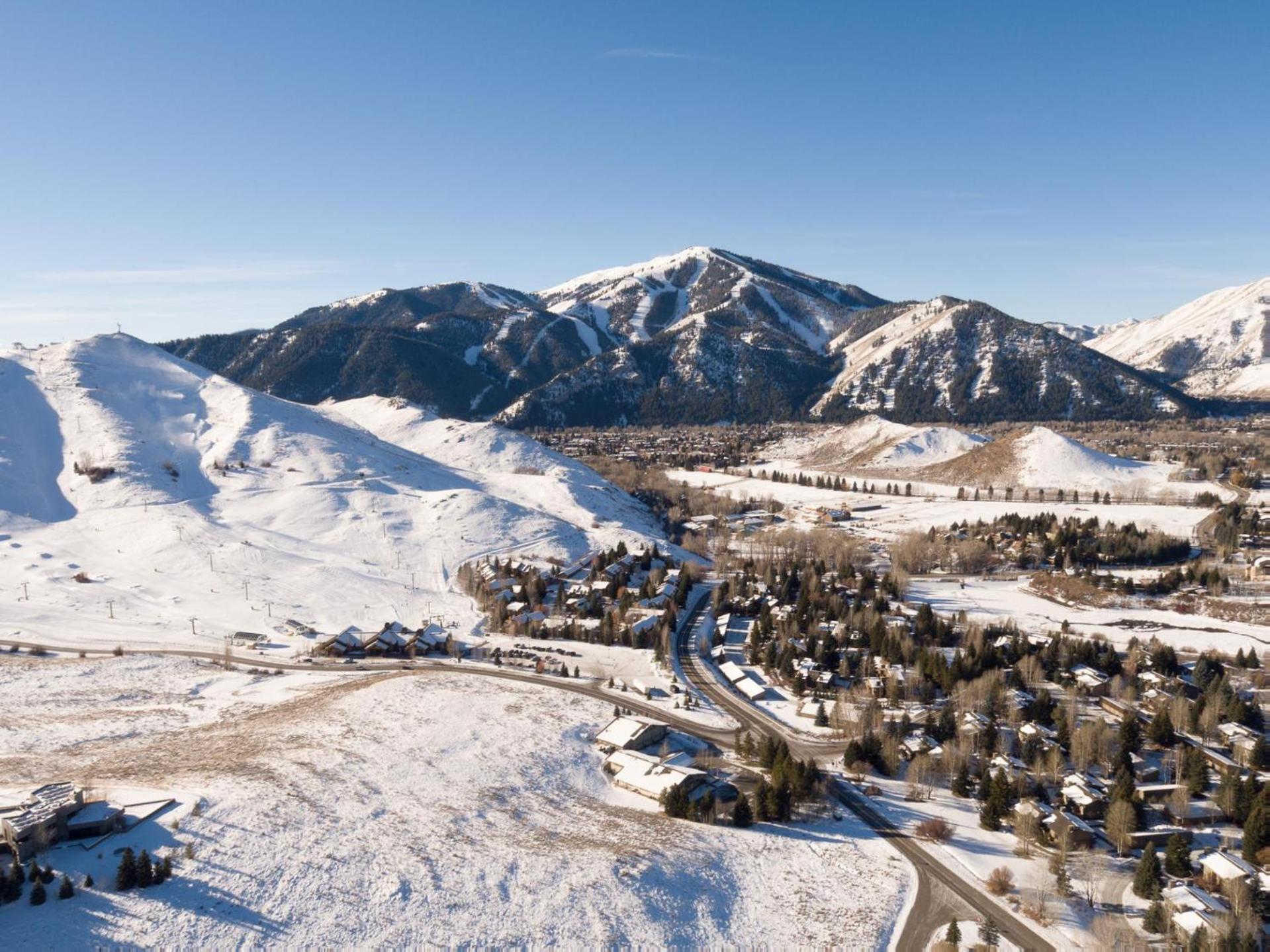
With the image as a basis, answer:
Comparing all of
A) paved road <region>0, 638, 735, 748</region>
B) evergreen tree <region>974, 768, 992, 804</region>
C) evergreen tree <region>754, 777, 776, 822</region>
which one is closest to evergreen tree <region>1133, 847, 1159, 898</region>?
evergreen tree <region>974, 768, 992, 804</region>

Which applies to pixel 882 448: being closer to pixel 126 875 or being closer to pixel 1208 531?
pixel 1208 531

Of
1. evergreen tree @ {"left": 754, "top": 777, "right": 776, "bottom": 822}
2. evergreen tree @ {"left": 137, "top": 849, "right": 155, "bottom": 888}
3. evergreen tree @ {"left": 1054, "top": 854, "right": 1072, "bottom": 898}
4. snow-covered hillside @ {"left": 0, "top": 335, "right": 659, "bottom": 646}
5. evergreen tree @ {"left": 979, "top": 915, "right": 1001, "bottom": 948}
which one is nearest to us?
evergreen tree @ {"left": 137, "top": 849, "right": 155, "bottom": 888}

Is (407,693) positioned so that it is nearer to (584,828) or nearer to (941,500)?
(584,828)

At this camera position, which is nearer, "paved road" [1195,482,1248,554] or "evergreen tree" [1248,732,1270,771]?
"evergreen tree" [1248,732,1270,771]

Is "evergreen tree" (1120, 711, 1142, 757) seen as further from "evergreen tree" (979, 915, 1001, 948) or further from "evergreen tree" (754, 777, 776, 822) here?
"evergreen tree" (754, 777, 776, 822)

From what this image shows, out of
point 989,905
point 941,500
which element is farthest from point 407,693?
point 941,500

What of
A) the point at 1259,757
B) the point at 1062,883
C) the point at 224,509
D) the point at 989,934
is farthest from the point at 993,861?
the point at 224,509
